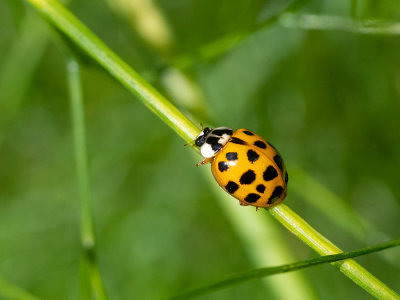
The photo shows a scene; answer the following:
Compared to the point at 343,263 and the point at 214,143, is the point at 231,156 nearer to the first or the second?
the point at 214,143

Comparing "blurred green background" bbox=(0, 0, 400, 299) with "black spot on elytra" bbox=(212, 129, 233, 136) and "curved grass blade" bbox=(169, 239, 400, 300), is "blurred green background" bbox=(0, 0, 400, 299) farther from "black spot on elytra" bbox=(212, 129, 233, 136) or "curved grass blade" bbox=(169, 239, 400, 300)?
"curved grass blade" bbox=(169, 239, 400, 300)

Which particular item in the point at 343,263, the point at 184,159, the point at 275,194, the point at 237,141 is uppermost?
the point at 184,159

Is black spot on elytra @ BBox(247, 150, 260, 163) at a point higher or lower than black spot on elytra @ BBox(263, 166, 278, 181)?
higher

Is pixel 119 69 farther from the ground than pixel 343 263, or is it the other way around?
pixel 119 69

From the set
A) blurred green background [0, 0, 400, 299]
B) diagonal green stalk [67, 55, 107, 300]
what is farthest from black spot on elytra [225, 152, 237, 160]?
blurred green background [0, 0, 400, 299]

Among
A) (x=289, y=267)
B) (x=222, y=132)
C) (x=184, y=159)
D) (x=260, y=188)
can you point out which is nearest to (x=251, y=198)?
(x=260, y=188)

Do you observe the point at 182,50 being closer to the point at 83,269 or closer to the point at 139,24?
the point at 139,24
